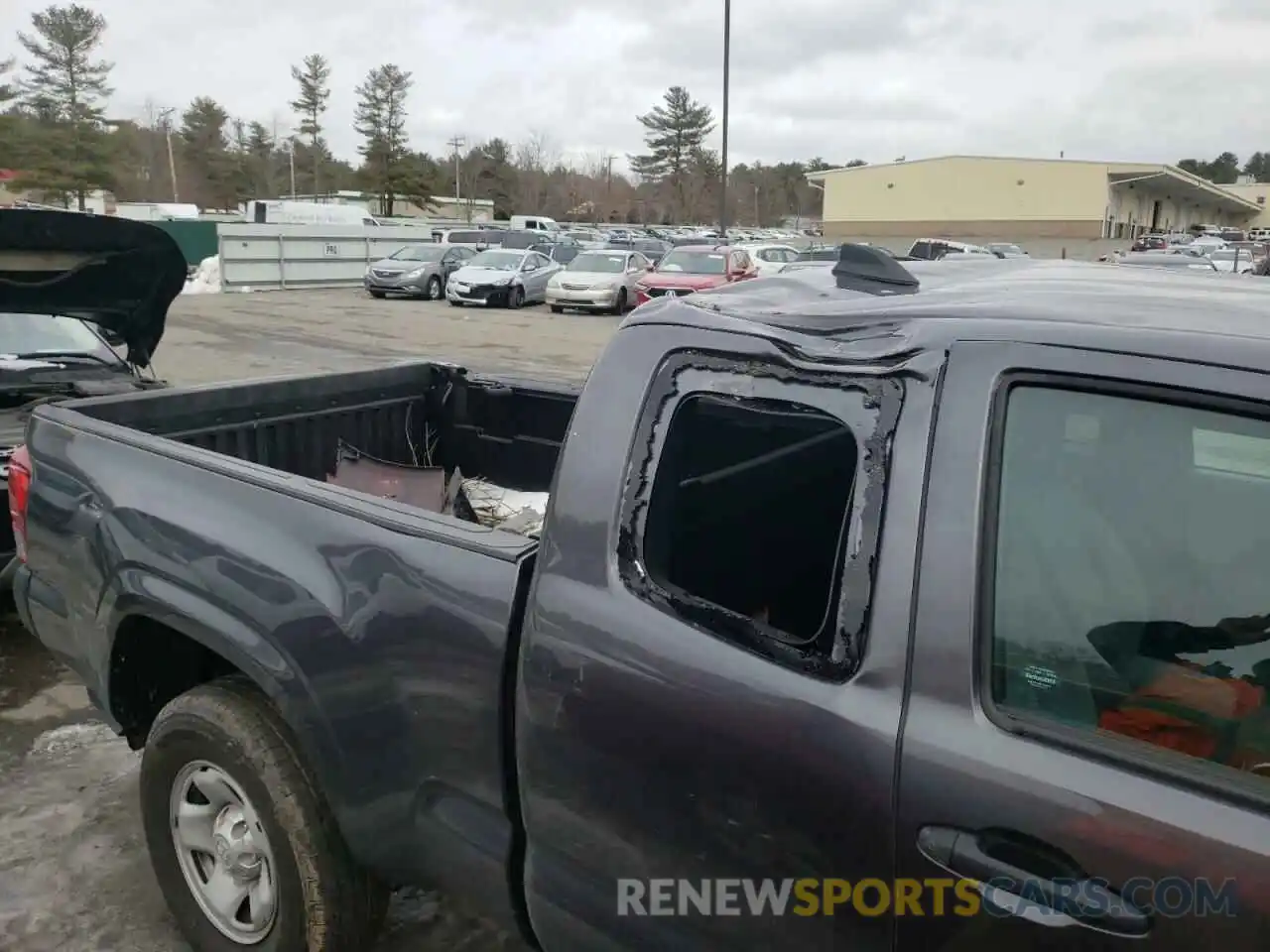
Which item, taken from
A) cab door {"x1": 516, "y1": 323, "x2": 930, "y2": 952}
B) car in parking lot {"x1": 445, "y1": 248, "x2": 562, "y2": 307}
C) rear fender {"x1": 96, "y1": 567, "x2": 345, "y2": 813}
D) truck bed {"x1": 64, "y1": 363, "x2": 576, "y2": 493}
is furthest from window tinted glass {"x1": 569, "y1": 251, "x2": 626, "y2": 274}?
cab door {"x1": 516, "y1": 323, "x2": 930, "y2": 952}

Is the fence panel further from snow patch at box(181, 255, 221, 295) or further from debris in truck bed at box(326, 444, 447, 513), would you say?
debris in truck bed at box(326, 444, 447, 513)

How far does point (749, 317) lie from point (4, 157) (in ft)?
208

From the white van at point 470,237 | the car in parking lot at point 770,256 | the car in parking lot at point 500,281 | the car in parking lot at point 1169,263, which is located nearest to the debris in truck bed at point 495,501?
the car in parking lot at point 1169,263

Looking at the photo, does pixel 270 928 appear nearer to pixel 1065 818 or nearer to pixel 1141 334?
pixel 1065 818

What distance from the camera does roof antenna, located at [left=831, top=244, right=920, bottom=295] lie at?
6.98ft

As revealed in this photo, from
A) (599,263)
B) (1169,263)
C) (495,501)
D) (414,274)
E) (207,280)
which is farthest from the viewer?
(207,280)

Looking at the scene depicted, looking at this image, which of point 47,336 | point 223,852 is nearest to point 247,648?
point 223,852

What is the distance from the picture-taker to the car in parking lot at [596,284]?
23531 mm

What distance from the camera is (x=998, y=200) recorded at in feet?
200

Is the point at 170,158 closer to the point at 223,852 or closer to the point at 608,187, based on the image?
the point at 608,187

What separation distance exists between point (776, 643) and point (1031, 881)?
0.53m

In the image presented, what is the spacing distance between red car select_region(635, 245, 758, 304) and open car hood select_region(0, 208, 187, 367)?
15948 mm

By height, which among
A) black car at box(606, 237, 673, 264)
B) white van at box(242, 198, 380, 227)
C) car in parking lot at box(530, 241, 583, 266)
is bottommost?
car in parking lot at box(530, 241, 583, 266)

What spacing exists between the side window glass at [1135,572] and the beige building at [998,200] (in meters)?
55.2
